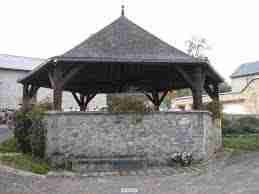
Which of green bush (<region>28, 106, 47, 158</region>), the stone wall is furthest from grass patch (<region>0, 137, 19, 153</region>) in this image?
the stone wall

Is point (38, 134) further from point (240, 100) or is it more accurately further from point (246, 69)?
point (246, 69)

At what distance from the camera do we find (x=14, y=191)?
25.1ft

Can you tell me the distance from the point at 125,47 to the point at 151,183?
468 centimetres

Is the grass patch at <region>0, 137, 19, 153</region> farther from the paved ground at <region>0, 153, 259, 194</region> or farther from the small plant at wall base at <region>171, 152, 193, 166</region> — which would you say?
the small plant at wall base at <region>171, 152, 193, 166</region>

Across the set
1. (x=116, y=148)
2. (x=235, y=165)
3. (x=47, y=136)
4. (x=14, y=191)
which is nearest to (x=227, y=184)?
(x=235, y=165)

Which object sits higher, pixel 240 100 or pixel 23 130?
pixel 240 100

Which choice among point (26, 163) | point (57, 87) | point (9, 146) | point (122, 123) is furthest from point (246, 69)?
point (26, 163)

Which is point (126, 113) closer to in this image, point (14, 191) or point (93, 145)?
point (93, 145)

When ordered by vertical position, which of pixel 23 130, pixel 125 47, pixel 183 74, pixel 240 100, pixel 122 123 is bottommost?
pixel 23 130

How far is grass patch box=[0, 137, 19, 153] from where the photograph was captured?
1269cm

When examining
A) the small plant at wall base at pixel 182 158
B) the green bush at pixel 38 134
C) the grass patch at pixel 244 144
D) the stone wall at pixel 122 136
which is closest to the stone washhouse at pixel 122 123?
the stone wall at pixel 122 136

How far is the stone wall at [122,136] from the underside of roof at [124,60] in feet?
5.11

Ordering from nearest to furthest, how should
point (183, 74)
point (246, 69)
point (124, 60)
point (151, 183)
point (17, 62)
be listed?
point (151, 183)
point (124, 60)
point (183, 74)
point (17, 62)
point (246, 69)

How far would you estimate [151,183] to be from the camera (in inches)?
361
